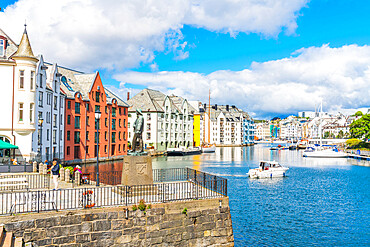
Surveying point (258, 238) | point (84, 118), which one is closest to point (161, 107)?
point (84, 118)

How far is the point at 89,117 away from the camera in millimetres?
69625

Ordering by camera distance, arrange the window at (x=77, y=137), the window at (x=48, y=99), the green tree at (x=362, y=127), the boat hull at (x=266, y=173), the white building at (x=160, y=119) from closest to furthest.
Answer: the boat hull at (x=266, y=173) < the window at (x=48, y=99) < the window at (x=77, y=137) < the white building at (x=160, y=119) < the green tree at (x=362, y=127)

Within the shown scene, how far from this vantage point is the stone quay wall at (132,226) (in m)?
13.7

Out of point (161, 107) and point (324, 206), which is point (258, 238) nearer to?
point (324, 206)

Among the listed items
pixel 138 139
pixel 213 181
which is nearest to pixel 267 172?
pixel 213 181

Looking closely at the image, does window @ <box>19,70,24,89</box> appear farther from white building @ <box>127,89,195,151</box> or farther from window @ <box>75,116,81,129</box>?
white building @ <box>127,89,195,151</box>

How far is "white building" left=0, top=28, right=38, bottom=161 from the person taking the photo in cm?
3944

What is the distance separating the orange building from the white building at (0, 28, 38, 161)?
21449mm

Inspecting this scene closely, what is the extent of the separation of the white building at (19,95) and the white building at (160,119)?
60.3 meters

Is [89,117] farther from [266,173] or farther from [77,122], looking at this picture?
[266,173]

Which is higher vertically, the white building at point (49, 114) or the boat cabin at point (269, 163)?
the white building at point (49, 114)

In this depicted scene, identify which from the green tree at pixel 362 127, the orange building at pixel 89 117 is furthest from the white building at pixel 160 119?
the green tree at pixel 362 127

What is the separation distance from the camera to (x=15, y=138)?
1645 inches

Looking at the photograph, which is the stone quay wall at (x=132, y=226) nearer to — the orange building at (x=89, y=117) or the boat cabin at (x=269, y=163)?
the boat cabin at (x=269, y=163)
